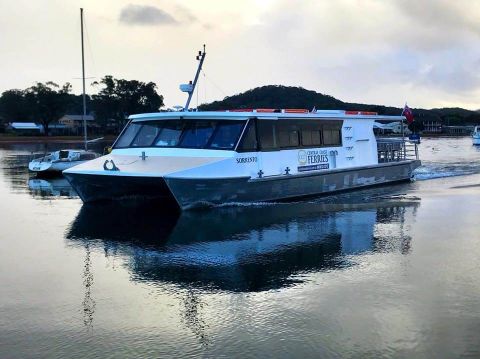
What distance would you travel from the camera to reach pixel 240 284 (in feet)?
25.2

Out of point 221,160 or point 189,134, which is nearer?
point 221,160

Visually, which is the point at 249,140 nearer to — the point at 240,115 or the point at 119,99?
the point at 240,115

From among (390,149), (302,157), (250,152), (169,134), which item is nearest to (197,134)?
(169,134)

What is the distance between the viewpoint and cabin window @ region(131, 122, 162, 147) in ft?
52.3

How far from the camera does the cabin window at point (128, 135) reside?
1653 cm

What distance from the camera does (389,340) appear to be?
5625 mm

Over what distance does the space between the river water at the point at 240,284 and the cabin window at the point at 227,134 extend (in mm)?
2005

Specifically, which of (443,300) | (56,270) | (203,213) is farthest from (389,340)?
(203,213)

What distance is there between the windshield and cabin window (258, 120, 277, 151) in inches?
28.4

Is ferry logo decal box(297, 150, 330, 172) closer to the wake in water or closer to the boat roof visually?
the boat roof

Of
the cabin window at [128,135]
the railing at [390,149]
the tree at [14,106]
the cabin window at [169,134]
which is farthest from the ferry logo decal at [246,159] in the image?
the tree at [14,106]

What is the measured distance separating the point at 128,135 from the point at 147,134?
87cm

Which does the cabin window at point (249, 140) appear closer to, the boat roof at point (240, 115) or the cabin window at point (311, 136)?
the boat roof at point (240, 115)

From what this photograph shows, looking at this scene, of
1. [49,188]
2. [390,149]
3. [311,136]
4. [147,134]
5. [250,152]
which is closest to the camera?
[250,152]
